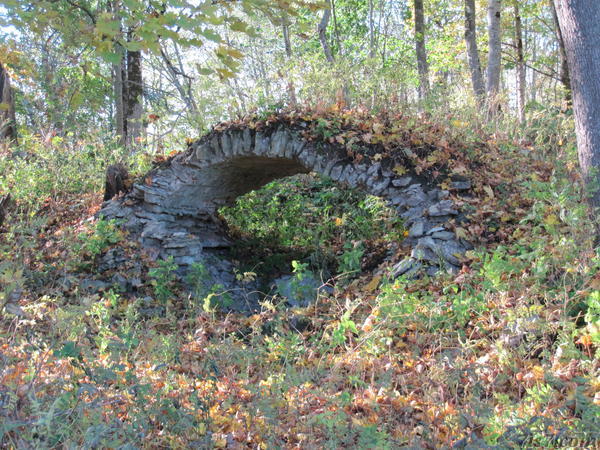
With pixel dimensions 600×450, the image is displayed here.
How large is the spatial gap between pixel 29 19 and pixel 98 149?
6.43m

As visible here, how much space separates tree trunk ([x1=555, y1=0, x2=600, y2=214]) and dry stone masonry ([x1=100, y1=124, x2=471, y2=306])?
4.86ft

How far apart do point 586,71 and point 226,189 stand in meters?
4.99

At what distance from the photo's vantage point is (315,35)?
18844mm

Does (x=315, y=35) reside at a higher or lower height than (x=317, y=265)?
higher

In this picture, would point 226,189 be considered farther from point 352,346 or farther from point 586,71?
point 586,71

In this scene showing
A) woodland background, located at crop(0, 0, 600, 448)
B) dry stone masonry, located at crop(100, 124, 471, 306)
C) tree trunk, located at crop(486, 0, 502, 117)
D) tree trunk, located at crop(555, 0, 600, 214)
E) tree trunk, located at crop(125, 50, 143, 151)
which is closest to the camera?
woodland background, located at crop(0, 0, 600, 448)

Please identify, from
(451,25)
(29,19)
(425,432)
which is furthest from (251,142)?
(451,25)

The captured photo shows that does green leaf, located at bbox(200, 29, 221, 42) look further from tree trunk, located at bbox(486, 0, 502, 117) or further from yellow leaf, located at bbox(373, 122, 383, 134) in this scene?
tree trunk, located at bbox(486, 0, 502, 117)

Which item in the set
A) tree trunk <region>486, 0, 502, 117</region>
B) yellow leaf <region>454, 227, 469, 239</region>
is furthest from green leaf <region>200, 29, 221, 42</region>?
tree trunk <region>486, 0, 502, 117</region>

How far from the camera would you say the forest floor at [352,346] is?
8.91 ft

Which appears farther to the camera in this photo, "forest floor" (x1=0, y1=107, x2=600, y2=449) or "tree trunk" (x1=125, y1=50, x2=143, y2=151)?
"tree trunk" (x1=125, y1=50, x2=143, y2=151)

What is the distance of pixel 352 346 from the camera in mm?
4219

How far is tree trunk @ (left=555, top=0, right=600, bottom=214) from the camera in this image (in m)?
4.52

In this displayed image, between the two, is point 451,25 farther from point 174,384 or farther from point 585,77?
point 174,384
